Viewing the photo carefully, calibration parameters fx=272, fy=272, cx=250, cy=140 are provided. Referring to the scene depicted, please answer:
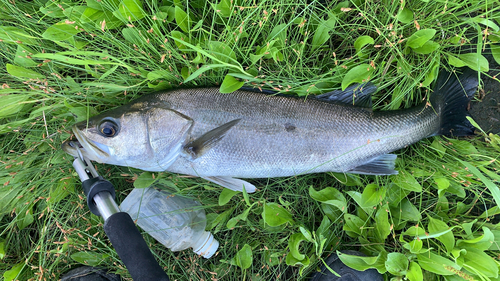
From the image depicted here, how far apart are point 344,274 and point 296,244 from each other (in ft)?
1.85

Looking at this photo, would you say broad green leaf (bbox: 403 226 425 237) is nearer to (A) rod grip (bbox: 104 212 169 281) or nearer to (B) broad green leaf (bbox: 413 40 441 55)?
(B) broad green leaf (bbox: 413 40 441 55)

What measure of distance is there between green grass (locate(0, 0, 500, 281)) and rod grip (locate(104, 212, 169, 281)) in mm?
833

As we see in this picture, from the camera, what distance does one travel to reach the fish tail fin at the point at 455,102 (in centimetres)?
244

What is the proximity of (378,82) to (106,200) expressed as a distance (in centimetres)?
247

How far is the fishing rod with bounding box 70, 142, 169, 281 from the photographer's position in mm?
1655

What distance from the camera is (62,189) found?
256 centimetres

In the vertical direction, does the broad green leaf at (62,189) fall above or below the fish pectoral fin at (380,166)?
above

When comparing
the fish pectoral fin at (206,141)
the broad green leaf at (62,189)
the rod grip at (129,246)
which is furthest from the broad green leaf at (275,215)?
the broad green leaf at (62,189)

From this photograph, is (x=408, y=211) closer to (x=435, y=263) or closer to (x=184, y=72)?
(x=435, y=263)

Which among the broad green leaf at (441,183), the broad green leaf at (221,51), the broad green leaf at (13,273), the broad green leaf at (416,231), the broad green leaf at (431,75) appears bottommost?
the broad green leaf at (416,231)

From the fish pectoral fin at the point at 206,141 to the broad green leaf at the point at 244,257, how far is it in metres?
1.02

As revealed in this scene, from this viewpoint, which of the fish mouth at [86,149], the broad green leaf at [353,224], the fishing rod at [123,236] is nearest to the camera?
the fishing rod at [123,236]

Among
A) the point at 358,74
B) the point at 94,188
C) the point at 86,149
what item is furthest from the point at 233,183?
the point at 358,74

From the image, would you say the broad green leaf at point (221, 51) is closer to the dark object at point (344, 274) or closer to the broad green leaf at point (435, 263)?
the dark object at point (344, 274)
